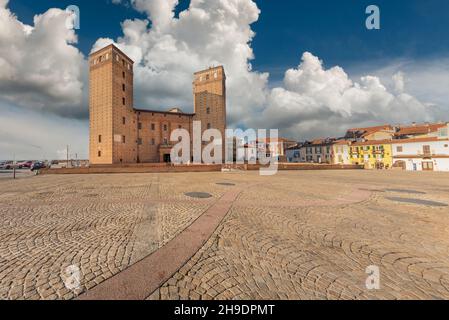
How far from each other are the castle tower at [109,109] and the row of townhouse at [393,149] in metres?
58.5

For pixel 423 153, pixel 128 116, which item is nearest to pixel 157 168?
pixel 128 116

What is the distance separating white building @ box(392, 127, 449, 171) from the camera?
139ft

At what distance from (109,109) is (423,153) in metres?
69.5

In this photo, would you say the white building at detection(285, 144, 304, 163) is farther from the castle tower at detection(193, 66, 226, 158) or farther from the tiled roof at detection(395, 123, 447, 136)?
the castle tower at detection(193, 66, 226, 158)

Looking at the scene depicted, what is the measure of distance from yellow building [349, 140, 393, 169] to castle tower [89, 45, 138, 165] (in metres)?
60.2

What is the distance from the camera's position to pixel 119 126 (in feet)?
140

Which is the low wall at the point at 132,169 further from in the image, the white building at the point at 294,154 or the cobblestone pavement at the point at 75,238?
the white building at the point at 294,154

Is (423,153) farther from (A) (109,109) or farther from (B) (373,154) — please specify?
(A) (109,109)

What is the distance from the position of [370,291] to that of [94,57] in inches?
2254

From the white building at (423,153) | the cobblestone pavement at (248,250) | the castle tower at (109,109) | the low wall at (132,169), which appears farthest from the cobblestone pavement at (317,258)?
the white building at (423,153)

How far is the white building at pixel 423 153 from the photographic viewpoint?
42.2m

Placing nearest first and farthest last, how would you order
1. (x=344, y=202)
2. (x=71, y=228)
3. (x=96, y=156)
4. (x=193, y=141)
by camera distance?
(x=71, y=228), (x=344, y=202), (x=96, y=156), (x=193, y=141)
